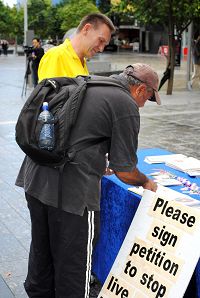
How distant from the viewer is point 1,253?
4.17 metres

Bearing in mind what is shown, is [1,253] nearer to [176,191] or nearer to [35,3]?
[176,191]

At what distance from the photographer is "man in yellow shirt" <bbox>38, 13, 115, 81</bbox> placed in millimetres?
3453

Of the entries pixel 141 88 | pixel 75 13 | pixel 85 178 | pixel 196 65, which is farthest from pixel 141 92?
pixel 75 13

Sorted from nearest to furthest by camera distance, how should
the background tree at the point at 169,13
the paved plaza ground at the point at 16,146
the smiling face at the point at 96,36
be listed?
the smiling face at the point at 96,36 < the paved plaza ground at the point at 16,146 < the background tree at the point at 169,13

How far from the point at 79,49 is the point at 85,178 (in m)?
1.41

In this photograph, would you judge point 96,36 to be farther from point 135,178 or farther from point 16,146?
point 16,146

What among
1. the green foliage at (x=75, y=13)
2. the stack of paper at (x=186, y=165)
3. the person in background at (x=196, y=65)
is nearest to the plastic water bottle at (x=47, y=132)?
the stack of paper at (x=186, y=165)

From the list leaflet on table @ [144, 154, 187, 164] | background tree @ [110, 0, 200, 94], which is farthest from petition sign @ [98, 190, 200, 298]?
background tree @ [110, 0, 200, 94]

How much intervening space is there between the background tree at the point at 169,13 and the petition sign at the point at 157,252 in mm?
12499

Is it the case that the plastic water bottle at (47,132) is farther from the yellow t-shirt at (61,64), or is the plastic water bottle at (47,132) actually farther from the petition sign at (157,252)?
the yellow t-shirt at (61,64)

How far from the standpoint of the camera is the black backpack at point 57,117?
2566 millimetres

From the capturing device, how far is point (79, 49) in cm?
374

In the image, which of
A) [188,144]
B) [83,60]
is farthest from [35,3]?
[83,60]

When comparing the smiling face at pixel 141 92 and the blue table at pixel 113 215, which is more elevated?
the smiling face at pixel 141 92
